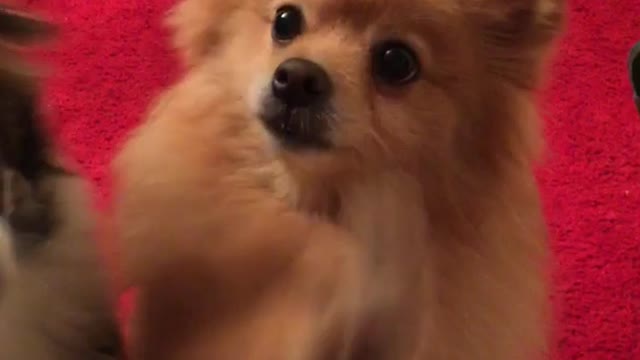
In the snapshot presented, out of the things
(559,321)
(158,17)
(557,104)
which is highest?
(158,17)

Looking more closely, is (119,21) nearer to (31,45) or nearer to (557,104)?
(557,104)

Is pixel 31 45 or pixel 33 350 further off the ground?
pixel 31 45

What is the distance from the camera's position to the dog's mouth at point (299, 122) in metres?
1.06

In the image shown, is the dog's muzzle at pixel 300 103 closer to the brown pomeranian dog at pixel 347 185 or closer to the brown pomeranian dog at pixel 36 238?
the brown pomeranian dog at pixel 347 185

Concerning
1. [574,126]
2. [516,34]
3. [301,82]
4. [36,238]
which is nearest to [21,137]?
[36,238]

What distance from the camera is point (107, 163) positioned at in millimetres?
1686

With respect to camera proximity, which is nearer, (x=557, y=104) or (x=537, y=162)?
(x=537, y=162)

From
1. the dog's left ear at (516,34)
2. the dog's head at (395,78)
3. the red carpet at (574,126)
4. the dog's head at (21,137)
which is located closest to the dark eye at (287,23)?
the dog's head at (395,78)

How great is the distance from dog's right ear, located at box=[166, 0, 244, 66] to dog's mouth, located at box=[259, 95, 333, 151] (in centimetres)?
14

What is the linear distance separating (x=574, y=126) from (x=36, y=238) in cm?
107

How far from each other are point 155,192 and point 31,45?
307 millimetres

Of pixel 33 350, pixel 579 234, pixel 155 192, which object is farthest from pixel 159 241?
pixel 579 234

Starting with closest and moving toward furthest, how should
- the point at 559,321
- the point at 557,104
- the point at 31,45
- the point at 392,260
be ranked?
the point at 31,45
the point at 392,260
the point at 559,321
the point at 557,104

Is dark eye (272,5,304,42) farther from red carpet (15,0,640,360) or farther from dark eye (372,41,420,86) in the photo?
red carpet (15,0,640,360)
